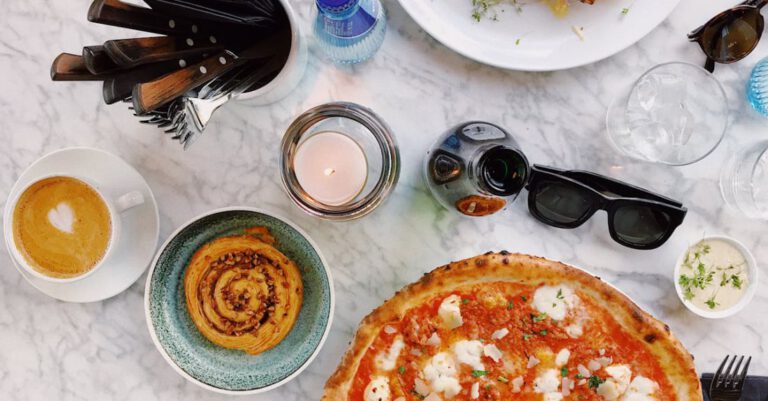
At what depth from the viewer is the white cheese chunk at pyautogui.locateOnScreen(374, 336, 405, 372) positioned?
1.74 meters

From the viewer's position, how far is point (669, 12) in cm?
185

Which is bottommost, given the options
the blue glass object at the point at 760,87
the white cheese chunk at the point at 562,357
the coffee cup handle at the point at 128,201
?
the white cheese chunk at the point at 562,357

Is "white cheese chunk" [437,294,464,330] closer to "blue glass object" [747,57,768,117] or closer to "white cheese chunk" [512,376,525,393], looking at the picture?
"white cheese chunk" [512,376,525,393]

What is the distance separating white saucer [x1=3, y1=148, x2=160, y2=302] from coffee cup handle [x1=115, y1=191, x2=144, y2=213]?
58 mm

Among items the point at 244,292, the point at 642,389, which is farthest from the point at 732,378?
the point at 244,292

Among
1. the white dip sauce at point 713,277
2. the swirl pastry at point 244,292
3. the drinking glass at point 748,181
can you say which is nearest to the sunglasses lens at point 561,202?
the white dip sauce at point 713,277

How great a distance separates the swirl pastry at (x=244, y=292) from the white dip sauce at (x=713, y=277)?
98 cm

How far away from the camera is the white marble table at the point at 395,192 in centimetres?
193

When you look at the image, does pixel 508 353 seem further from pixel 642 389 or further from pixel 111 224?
pixel 111 224

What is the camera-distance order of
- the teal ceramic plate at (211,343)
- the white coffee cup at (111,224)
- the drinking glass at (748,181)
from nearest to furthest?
the white coffee cup at (111,224) < the teal ceramic plate at (211,343) < the drinking glass at (748,181)

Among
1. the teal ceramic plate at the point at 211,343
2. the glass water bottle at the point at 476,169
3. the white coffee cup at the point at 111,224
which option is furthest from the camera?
the teal ceramic plate at the point at 211,343

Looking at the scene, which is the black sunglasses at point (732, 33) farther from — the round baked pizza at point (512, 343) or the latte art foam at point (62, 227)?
the latte art foam at point (62, 227)

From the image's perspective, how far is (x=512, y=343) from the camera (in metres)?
1.77

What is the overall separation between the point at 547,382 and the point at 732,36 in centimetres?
98
